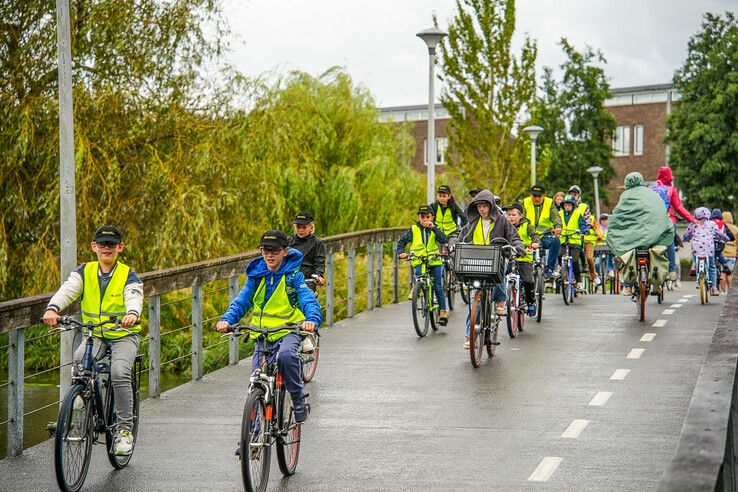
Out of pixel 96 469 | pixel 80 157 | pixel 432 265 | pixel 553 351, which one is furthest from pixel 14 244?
pixel 96 469

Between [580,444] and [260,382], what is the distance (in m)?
2.66

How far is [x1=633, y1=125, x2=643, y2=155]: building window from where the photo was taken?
250ft

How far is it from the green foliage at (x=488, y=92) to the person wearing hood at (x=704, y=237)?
74.1 feet

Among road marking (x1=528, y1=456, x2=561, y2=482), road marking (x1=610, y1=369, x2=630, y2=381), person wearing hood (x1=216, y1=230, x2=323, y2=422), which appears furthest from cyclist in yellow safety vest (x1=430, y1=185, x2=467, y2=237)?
person wearing hood (x1=216, y1=230, x2=323, y2=422)

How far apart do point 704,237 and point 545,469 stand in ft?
42.4

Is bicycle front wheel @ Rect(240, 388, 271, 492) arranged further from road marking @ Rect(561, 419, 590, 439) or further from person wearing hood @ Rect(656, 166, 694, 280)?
person wearing hood @ Rect(656, 166, 694, 280)

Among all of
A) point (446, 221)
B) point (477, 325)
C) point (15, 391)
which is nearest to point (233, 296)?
point (477, 325)

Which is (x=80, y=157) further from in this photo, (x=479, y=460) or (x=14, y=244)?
(x=479, y=460)

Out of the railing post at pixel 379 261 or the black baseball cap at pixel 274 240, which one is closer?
the black baseball cap at pixel 274 240

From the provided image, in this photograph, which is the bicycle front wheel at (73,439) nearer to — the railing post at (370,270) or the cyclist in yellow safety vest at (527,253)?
the cyclist in yellow safety vest at (527,253)

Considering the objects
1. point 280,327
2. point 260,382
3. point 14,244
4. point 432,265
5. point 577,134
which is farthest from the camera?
point 577,134

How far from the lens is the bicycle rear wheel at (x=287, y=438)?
7.67 m

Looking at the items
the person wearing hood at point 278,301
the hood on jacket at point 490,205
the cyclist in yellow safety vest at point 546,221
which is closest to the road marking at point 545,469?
the person wearing hood at point 278,301

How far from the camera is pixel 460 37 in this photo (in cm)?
4306
